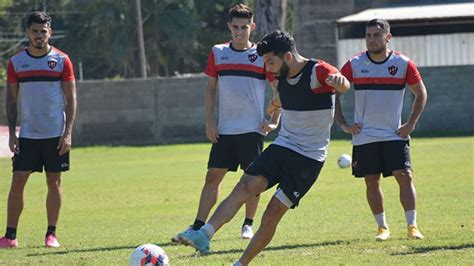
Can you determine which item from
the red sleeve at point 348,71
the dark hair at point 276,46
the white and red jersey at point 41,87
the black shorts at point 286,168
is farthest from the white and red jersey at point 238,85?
the dark hair at point 276,46

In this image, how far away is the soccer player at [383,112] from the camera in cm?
1179

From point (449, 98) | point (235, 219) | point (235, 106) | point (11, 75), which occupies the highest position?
point (11, 75)

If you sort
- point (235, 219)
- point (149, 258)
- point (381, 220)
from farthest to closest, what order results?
point (235, 219)
point (381, 220)
point (149, 258)

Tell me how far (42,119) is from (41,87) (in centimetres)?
35

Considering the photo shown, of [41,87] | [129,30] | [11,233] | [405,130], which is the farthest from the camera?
[129,30]

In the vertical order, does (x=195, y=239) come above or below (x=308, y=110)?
below

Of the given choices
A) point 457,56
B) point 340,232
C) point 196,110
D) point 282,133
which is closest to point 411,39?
point 457,56

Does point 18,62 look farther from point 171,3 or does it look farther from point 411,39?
point 171,3

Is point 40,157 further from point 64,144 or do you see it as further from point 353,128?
point 353,128

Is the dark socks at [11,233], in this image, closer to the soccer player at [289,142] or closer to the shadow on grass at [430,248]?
the soccer player at [289,142]

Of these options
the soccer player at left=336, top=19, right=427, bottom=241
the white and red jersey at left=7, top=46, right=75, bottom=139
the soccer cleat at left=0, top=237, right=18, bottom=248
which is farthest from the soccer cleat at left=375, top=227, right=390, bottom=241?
the soccer cleat at left=0, top=237, right=18, bottom=248

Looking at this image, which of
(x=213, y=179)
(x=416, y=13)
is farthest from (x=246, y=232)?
(x=416, y=13)

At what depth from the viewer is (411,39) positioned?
40.0m

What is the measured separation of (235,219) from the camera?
15.0 meters
